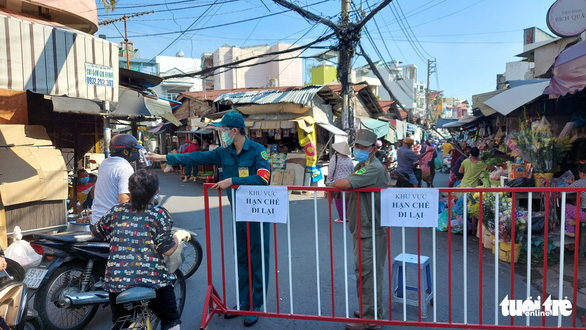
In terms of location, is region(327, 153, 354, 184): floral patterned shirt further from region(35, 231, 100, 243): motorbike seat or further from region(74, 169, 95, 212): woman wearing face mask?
region(74, 169, 95, 212): woman wearing face mask

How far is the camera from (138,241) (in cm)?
243

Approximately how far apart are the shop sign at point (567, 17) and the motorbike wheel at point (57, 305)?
25.0 feet

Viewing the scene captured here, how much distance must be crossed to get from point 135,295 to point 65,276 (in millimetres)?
1417

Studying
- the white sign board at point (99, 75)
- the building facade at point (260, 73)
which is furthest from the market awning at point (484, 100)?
the building facade at point (260, 73)

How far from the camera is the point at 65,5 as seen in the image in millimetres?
6367

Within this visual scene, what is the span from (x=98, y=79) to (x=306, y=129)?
669cm

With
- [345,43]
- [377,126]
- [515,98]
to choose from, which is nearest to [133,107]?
[345,43]

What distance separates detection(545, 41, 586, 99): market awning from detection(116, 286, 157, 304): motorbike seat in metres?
5.27

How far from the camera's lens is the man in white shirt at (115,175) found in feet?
11.0

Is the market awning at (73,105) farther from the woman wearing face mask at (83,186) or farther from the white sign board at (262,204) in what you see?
the white sign board at (262,204)

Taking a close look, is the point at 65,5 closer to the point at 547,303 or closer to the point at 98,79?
the point at 98,79

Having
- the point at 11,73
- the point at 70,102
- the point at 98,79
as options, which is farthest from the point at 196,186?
the point at 11,73

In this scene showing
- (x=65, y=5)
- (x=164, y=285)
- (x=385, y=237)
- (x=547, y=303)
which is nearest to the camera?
(x=164, y=285)

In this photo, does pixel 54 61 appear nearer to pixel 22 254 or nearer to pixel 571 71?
pixel 22 254
